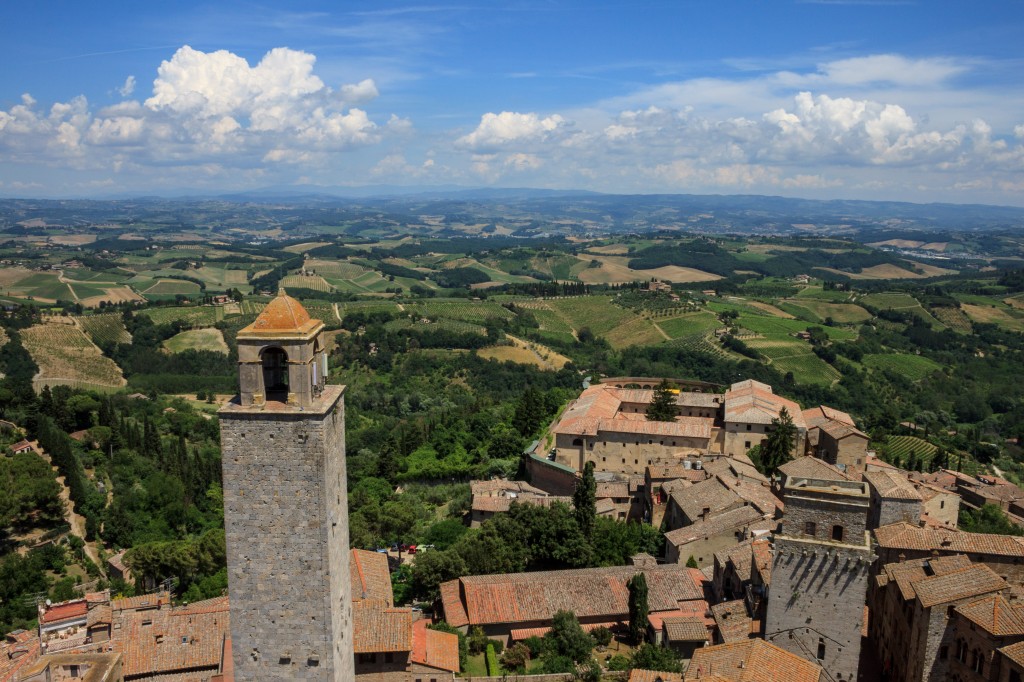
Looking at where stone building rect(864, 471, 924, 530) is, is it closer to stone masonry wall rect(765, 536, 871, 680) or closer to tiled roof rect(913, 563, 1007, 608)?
tiled roof rect(913, 563, 1007, 608)

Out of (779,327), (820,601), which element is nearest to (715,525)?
(820,601)

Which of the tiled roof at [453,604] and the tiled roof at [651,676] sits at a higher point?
the tiled roof at [651,676]

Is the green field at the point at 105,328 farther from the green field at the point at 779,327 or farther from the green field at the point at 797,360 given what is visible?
the green field at the point at 779,327

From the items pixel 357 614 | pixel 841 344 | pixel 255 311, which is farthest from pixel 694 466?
pixel 255 311

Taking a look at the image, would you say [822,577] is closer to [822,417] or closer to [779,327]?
[822,417]

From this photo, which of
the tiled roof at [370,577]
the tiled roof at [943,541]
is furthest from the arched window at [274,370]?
the tiled roof at [943,541]

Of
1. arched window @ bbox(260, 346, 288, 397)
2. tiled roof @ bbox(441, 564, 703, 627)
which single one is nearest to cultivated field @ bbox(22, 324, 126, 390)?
tiled roof @ bbox(441, 564, 703, 627)
